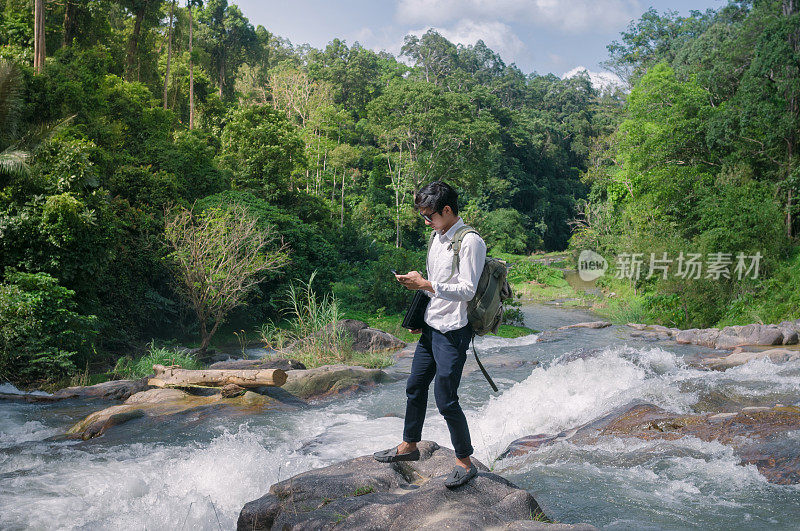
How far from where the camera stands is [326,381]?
9.73 m

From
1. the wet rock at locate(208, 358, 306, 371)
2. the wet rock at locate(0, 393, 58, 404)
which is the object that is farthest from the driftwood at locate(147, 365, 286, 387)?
the wet rock at locate(0, 393, 58, 404)

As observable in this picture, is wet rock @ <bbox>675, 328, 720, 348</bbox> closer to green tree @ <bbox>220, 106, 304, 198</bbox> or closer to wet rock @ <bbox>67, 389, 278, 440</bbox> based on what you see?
wet rock @ <bbox>67, 389, 278, 440</bbox>

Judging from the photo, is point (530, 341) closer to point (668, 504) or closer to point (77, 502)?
point (668, 504)

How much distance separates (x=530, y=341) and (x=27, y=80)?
1398 cm

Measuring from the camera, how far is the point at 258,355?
14.7 metres

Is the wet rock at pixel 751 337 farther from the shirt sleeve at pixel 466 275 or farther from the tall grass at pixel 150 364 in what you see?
the shirt sleeve at pixel 466 275

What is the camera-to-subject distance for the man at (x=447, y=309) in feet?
12.1

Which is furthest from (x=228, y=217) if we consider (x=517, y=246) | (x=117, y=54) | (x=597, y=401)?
(x=517, y=246)

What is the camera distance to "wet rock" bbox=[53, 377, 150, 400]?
9531 mm

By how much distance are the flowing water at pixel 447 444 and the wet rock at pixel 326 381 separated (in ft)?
1.25

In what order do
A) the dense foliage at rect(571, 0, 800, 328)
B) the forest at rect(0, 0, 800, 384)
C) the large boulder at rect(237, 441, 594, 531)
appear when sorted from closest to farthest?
the large boulder at rect(237, 441, 594, 531)
the forest at rect(0, 0, 800, 384)
the dense foliage at rect(571, 0, 800, 328)

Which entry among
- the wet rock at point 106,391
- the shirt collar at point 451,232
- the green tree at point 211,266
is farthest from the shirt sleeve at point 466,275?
the green tree at point 211,266

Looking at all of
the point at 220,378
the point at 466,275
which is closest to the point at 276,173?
the point at 220,378

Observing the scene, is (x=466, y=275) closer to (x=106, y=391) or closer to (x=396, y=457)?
(x=396, y=457)
